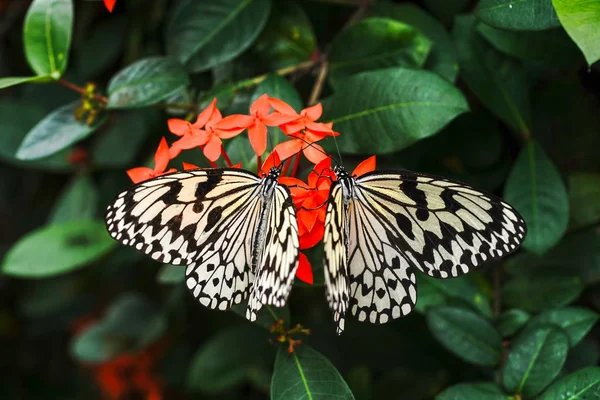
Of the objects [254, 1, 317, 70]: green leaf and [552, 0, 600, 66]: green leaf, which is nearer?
[552, 0, 600, 66]: green leaf

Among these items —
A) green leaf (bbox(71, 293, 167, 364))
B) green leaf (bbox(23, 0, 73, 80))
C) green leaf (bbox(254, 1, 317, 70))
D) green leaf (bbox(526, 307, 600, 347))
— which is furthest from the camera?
green leaf (bbox(71, 293, 167, 364))

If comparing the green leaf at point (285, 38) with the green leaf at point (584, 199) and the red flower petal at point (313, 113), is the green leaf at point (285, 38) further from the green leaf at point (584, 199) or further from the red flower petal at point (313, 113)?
the green leaf at point (584, 199)

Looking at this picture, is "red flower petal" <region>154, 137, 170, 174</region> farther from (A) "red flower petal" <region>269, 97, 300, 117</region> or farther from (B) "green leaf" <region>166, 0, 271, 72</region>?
(B) "green leaf" <region>166, 0, 271, 72</region>

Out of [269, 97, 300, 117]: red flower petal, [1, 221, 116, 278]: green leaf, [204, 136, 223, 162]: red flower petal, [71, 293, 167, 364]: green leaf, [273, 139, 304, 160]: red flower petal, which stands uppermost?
[269, 97, 300, 117]: red flower petal

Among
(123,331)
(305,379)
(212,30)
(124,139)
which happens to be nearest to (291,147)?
(305,379)

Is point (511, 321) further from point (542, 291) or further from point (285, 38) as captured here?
point (285, 38)

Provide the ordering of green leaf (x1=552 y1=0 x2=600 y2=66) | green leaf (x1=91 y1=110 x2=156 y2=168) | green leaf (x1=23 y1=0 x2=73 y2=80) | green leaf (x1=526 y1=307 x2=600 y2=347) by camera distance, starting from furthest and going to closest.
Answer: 1. green leaf (x1=91 y1=110 x2=156 y2=168)
2. green leaf (x1=23 y1=0 x2=73 y2=80)
3. green leaf (x1=526 y1=307 x2=600 y2=347)
4. green leaf (x1=552 y1=0 x2=600 y2=66)

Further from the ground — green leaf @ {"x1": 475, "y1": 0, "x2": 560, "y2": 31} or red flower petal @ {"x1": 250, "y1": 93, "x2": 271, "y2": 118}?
green leaf @ {"x1": 475, "y1": 0, "x2": 560, "y2": 31}

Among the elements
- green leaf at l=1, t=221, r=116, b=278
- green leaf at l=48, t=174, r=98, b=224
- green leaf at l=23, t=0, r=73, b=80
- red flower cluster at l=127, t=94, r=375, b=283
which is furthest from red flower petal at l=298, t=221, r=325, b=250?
green leaf at l=48, t=174, r=98, b=224
